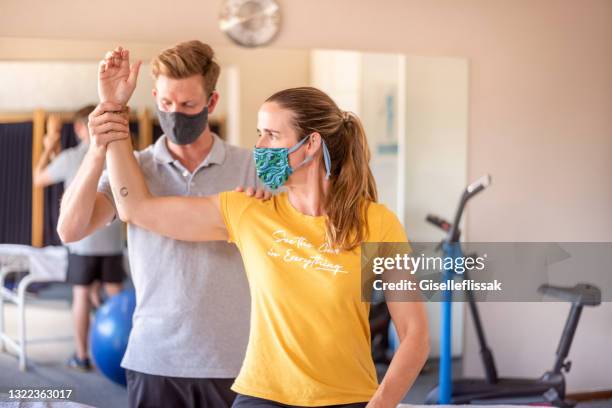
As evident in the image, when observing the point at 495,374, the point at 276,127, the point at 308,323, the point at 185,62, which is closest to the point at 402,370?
the point at 308,323

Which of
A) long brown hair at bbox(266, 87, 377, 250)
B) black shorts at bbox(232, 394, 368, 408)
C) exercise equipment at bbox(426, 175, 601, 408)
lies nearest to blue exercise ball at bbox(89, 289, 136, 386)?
exercise equipment at bbox(426, 175, 601, 408)

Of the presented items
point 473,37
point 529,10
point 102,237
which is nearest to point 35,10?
point 102,237

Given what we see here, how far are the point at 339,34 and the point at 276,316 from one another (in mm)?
1961

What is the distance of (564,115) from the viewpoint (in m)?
3.74

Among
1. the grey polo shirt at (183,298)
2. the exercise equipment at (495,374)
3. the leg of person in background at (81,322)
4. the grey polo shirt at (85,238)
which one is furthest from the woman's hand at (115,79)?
the exercise equipment at (495,374)

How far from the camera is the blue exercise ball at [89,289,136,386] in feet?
10.1

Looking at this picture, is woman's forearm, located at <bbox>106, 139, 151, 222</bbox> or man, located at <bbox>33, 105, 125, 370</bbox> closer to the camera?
woman's forearm, located at <bbox>106, 139, 151, 222</bbox>

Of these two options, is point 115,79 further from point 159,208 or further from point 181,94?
point 159,208

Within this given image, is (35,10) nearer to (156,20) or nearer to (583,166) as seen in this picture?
(156,20)

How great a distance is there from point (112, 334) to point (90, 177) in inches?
59.1

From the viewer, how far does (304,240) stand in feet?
5.41

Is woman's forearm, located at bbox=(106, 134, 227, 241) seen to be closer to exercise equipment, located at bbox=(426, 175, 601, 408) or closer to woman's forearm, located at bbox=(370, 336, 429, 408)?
woman's forearm, located at bbox=(370, 336, 429, 408)

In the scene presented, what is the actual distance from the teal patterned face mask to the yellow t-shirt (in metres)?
0.15

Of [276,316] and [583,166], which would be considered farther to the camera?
[583,166]
